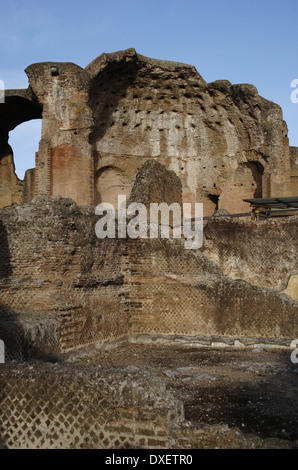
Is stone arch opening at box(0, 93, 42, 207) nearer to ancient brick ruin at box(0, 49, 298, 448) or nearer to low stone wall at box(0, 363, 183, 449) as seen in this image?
ancient brick ruin at box(0, 49, 298, 448)

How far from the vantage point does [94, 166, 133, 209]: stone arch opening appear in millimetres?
16281

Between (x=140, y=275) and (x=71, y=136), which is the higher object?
(x=71, y=136)

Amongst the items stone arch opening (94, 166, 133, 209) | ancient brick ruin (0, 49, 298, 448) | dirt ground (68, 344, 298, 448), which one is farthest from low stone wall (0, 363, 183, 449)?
stone arch opening (94, 166, 133, 209)

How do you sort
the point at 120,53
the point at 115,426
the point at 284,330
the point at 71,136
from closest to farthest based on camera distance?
1. the point at 115,426
2. the point at 284,330
3. the point at 71,136
4. the point at 120,53

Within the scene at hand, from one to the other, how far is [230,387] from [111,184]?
39.9ft

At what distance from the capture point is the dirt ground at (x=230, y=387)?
299 cm

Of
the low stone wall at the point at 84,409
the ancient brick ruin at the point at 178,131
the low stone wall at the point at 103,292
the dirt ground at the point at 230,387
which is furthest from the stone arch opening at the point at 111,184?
the low stone wall at the point at 84,409

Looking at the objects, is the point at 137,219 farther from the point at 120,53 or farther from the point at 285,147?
the point at 285,147

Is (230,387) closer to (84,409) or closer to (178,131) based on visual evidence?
(84,409)

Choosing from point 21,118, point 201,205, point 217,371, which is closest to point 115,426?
point 217,371

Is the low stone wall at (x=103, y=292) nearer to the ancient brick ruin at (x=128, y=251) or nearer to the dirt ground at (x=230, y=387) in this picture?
the ancient brick ruin at (x=128, y=251)
